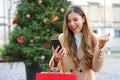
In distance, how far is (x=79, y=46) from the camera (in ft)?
6.86

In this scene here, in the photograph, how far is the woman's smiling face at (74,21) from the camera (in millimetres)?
2023

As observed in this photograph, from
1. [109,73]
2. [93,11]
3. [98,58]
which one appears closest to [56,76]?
[98,58]

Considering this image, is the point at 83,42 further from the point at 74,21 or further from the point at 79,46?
the point at 74,21

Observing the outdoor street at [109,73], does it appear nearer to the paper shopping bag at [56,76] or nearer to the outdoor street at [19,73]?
the outdoor street at [19,73]

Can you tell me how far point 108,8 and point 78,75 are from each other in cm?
3589

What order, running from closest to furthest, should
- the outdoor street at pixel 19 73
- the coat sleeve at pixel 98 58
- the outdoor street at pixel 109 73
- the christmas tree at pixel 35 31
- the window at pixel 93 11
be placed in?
the coat sleeve at pixel 98 58 < the christmas tree at pixel 35 31 < the outdoor street at pixel 19 73 < the outdoor street at pixel 109 73 < the window at pixel 93 11

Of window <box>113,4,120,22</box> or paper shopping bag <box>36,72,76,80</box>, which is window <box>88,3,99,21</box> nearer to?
window <box>113,4,120,22</box>

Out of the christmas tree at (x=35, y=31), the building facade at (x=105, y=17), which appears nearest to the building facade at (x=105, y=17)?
the building facade at (x=105, y=17)

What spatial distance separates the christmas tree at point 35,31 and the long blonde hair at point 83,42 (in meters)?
2.25

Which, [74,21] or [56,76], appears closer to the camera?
[56,76]

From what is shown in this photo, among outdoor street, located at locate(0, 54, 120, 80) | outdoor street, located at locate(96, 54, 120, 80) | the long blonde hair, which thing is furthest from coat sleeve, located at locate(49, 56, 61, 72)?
outdoor street, located at locate(96, 54, 120, 80)

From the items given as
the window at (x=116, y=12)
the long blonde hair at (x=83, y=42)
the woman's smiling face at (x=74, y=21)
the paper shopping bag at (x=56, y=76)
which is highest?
the window at (x=116, y=12)

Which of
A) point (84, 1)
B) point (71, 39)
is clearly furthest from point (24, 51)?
point (84, 1)

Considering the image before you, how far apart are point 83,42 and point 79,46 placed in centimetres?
3
